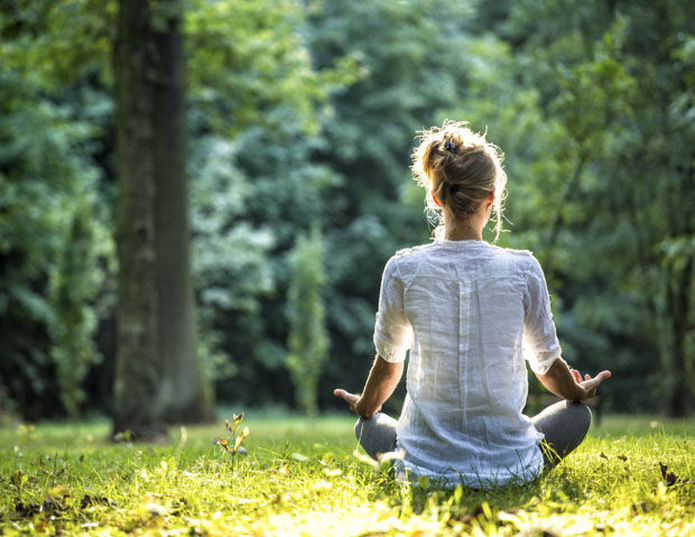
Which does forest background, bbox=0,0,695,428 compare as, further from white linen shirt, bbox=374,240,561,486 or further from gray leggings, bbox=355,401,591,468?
white linen shirt, bbox=374,240,561,486

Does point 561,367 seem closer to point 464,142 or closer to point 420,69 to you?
point 464,142

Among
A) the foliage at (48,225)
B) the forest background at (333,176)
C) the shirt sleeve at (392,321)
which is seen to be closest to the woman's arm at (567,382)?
the shirt sleeve at (392,321)

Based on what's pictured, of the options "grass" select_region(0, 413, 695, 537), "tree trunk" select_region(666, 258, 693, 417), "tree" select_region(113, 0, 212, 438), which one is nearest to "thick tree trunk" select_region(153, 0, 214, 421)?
"tree" select_region(113, 0, 212, 438)

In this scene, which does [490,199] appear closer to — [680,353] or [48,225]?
[680,353]

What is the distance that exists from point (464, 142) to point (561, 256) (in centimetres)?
1251

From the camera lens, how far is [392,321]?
326cm

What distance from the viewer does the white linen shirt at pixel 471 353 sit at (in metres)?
3.13

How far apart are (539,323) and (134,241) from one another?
5889mm

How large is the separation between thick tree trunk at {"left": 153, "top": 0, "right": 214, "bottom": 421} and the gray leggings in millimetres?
9166

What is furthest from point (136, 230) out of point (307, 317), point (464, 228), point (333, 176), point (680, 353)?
point (333, 176)

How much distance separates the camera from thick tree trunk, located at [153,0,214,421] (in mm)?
12266

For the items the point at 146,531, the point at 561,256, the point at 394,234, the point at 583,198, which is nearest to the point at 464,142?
the point at 146,531

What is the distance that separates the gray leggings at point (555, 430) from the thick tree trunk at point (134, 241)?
524 centimetres

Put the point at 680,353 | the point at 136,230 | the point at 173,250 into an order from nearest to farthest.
Result: the point at 136,230, the point at 173,250, the point at 680,353
